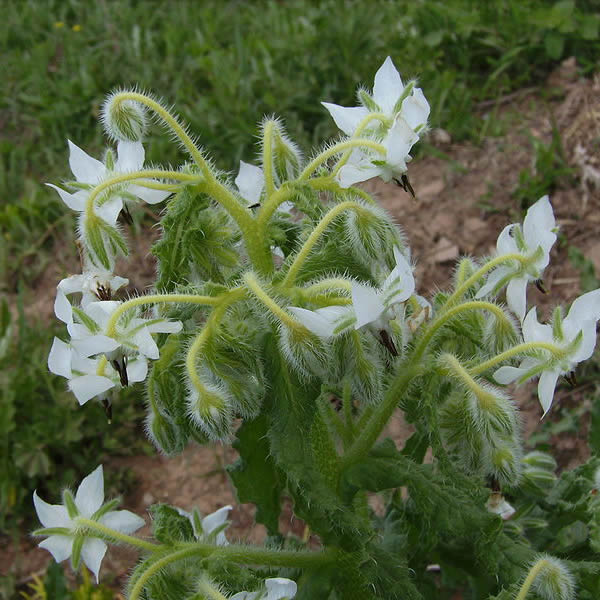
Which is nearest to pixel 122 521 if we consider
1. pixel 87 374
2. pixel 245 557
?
pixel 245 557

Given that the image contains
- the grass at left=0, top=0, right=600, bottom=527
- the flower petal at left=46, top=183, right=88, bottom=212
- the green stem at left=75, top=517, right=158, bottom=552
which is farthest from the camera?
the grass at left=0, top=0, right=600, bottom=527

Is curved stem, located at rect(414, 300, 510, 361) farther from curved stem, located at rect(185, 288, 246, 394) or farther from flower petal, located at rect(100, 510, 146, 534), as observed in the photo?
flower petal, located at rect(100, 510, 146, 534)

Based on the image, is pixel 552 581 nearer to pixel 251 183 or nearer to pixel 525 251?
pixel 525 251

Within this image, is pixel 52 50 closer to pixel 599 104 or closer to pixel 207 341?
pixel 599 104

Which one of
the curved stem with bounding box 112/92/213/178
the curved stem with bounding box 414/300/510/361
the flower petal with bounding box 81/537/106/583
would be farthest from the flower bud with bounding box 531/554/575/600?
the curved stem with bounding box 112/92/213/178

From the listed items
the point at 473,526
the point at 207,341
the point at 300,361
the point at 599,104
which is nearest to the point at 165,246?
the point at 207,341

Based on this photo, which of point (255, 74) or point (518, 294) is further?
point (255, 74)
